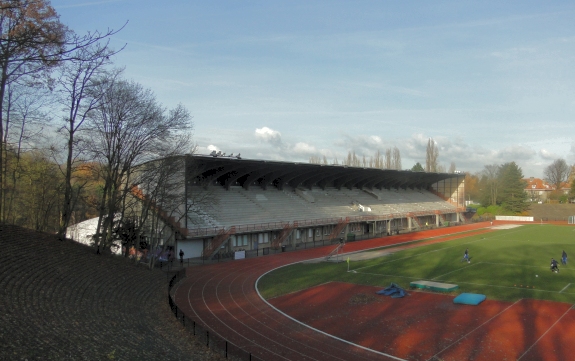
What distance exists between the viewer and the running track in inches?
665

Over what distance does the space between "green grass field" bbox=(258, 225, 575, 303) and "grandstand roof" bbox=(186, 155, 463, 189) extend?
539 inches

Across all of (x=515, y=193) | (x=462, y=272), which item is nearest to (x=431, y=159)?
(x=515, y=193)

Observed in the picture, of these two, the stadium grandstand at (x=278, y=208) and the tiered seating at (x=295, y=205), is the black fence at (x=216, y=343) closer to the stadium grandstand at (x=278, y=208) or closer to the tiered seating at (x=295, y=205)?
the stadium grandstand at (x=278, y=208)

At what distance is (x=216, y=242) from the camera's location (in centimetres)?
4150

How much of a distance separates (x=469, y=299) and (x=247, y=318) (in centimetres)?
1288

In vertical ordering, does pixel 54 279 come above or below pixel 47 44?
below

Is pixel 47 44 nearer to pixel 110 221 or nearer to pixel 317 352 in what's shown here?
pixel 317 352

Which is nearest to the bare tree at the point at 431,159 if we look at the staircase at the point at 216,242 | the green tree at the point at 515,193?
the green tree at the point at 515,193

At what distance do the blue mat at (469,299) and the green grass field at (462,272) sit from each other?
1195 mm

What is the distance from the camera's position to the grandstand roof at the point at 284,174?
44997 millimetres

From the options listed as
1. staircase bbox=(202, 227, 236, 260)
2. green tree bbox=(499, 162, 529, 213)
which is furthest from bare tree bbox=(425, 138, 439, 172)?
staircase bbox=(202, 227, 236, 260)

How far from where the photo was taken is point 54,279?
62.6 feet

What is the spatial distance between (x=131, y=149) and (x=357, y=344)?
807 inches

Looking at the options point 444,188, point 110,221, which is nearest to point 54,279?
point 110,221
